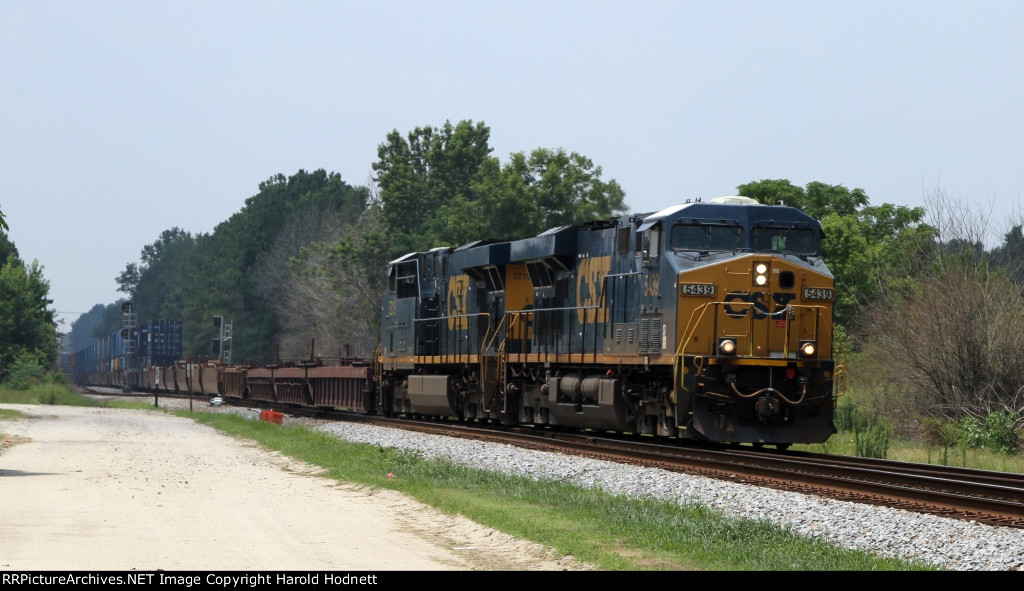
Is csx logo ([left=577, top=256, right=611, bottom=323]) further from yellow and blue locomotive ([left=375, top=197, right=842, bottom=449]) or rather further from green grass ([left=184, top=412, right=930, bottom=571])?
green grass ([left=184, top=412, right=930, bottom=571])

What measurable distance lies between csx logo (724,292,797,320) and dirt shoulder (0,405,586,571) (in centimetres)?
660

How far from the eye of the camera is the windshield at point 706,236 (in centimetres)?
2038

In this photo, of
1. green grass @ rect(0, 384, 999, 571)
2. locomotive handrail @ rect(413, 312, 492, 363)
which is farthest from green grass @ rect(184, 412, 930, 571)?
locomotive handrail @ rect(413, 312, 492, 363)

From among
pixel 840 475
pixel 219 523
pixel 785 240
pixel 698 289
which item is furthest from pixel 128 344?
pixel 219 523

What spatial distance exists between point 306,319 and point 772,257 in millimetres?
86343

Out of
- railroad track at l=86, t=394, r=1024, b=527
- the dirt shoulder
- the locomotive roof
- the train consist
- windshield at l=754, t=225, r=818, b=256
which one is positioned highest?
the locomotive roof

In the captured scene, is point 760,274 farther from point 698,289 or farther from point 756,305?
point 698,289

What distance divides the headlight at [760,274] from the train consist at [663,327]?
0.07 feet

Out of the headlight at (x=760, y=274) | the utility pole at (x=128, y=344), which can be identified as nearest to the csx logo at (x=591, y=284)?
the headlight at (x=760, y=274)

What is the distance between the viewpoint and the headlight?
19.6 m

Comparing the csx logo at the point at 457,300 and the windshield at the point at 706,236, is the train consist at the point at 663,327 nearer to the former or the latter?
the windshield at the point at 706,236

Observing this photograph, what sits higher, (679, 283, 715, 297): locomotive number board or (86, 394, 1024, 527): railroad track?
(679, 283, 715, 297): locomotive number board
